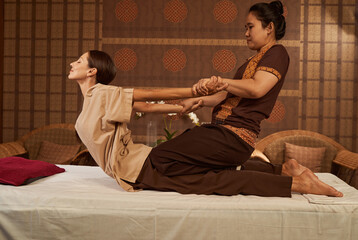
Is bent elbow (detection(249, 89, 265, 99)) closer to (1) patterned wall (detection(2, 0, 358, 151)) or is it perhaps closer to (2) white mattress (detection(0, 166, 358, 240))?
(2) white mattress (detection(0, 166, 358, 240))

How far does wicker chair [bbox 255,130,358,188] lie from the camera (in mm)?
4213

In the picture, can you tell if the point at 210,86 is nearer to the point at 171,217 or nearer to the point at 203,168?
the point at 203,168

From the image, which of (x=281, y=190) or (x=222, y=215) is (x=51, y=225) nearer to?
(x=222, y=215)

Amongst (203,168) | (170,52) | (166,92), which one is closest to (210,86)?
(166,92)

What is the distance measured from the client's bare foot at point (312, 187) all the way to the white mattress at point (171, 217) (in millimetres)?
144

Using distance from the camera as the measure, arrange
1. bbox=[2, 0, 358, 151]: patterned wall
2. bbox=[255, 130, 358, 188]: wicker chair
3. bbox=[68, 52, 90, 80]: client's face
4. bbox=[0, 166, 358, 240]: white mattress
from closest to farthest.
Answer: bbox=[0, 166, 358, 240]: white mattress
bbox=[68, 52, 90, 80]: client's face
bbox=[255, 130, 358, 188]: wicker chair
bbox=[2, 0, 358, 151]: patterned wall

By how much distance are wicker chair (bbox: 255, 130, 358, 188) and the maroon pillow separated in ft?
8.31

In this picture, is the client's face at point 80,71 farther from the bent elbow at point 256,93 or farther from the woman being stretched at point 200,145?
the bent elbow at point 256,93

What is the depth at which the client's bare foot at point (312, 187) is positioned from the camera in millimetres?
2059

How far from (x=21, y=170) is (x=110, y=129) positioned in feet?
2.19

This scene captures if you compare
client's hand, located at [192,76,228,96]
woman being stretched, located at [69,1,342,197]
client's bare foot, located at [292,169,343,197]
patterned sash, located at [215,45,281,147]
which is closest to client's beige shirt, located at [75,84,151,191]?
woman being stretched, located at [69,1,342,197]

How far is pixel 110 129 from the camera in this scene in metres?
2.11

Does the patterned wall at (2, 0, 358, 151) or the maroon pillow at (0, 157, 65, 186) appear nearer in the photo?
the maroon pillow at (0, 157, 65, 186)

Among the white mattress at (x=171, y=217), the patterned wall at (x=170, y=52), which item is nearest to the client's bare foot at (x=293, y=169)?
the white mattress at (x=171, y=217)
